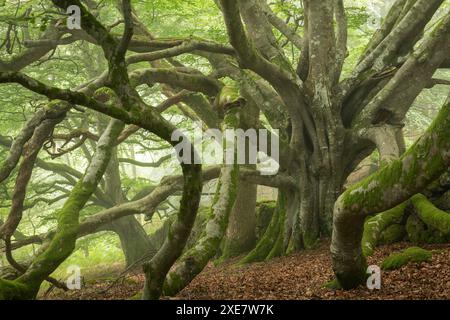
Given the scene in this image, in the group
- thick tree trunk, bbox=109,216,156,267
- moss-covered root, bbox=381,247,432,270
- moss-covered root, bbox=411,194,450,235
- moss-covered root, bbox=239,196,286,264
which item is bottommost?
thick tree trunk, bbox=109,216,156,267

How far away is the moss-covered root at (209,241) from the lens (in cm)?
598

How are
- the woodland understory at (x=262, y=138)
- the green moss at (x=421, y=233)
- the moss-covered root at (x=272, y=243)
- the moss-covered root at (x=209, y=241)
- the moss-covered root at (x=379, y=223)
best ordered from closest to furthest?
1. the woodland understory at (x=262, y=138)
2. the moss-covered root at (x=209, y=241)
3. the green moss at (x=421, y=233)
4. the moss-covered root at (x=379, y=223)
5. the moss-covered root at (x=272, y=243)

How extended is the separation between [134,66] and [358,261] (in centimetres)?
1236

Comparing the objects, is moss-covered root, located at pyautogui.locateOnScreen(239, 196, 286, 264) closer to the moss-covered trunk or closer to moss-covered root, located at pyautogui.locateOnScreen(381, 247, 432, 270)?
the moss-covered trunk

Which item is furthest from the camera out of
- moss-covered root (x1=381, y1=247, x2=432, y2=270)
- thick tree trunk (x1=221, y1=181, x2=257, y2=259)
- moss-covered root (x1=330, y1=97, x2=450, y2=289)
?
thick tree trunk (x1=221, y1=181, x2=257, y2=259)

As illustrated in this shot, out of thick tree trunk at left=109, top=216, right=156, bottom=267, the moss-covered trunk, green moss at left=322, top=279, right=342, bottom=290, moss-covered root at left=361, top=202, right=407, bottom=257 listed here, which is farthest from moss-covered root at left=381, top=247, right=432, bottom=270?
thick tree trunk at left=109, top=216, right=156, bottom=267

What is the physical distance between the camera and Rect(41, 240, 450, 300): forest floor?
5.70 metres

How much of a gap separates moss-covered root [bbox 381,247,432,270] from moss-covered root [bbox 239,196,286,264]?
4295mm

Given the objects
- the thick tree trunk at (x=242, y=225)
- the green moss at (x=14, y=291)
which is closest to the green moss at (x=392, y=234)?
the thick tree trunk at (x=242, y=225)

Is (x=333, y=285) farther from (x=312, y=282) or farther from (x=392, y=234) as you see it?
(x=392, y=234)

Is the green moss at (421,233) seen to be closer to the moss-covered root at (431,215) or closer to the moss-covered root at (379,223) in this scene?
the moss-covered root at (431,215)

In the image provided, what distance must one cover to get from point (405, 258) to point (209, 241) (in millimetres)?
3174

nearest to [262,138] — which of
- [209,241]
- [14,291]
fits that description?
[209,241]

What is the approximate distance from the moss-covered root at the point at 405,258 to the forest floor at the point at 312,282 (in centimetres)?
10
